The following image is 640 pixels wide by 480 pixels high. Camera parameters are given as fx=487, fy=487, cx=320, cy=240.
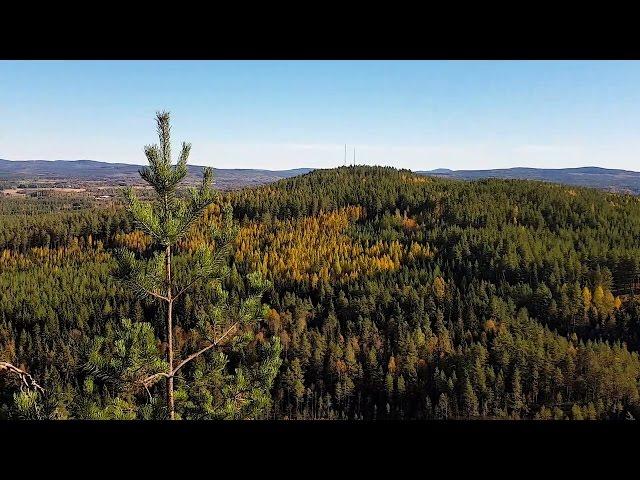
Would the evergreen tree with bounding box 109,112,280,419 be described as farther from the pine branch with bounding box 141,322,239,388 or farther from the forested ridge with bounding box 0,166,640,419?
the forested ridge with bounding box 0,166,640,419

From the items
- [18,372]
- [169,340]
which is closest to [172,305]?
[169,340]

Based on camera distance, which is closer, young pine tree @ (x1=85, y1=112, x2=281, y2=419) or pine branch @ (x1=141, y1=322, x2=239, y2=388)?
young pine tree @ (x1=85, y1=112, x2=281, y2=419)

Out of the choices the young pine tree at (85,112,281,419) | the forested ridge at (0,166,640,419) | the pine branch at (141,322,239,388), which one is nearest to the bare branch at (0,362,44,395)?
the young pine tree at (85,112,281,419)

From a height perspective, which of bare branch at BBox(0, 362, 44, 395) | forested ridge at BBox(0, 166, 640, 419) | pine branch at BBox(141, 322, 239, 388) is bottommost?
forested ridge at BBox(0, 166, 640, 419)

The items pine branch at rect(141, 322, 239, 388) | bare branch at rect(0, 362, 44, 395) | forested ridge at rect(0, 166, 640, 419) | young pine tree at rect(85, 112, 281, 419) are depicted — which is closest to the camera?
bare branch at rect(0, 362, 44, 395)
